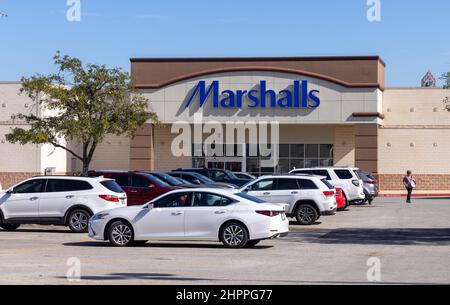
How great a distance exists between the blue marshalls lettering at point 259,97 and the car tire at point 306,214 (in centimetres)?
2710

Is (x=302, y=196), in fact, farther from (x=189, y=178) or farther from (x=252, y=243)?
(x=189, y=178)

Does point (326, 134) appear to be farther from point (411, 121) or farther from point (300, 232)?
point (300, 232)

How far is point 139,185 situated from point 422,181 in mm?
30709

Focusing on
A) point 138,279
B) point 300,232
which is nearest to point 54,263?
point 138,279

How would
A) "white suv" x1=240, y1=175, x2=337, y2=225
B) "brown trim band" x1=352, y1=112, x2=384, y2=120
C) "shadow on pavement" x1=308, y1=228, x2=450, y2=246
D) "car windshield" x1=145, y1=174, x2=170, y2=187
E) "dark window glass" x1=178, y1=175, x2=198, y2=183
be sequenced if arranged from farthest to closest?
"brown trim band" x1=352, y1=112, x2=384, y2=120, "dark window glass" x1=178, y1=175, x2=198, y2=183, "car windshield" x1=145, y1=174, x2=170, y2=187, "white suv" x1=240, y1=175, x2=337, y2=225, "shadow on pavement" x1=308, y1=228, x2=450, y2=246

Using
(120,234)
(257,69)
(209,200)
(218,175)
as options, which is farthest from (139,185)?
(257,69)

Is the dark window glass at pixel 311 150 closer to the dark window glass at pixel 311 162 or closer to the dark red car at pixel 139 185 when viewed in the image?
the dark window glass at pixel 311 162

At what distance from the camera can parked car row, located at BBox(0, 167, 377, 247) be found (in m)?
20.8

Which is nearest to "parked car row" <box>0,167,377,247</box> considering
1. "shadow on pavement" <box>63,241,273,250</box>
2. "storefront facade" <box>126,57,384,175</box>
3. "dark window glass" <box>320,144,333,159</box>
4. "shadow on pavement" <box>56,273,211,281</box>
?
"shadow on pavement" <box>63,241,273,250</box>

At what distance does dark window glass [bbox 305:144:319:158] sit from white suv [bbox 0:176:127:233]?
3405 cm

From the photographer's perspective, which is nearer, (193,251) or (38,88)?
(193,251)

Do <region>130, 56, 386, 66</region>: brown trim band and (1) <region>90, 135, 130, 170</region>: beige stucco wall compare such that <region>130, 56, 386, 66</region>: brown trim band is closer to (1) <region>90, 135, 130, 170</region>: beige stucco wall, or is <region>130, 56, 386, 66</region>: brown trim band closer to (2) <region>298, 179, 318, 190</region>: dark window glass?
(1) <region>90, 135, 130, 170</region>: beige stucco wall
